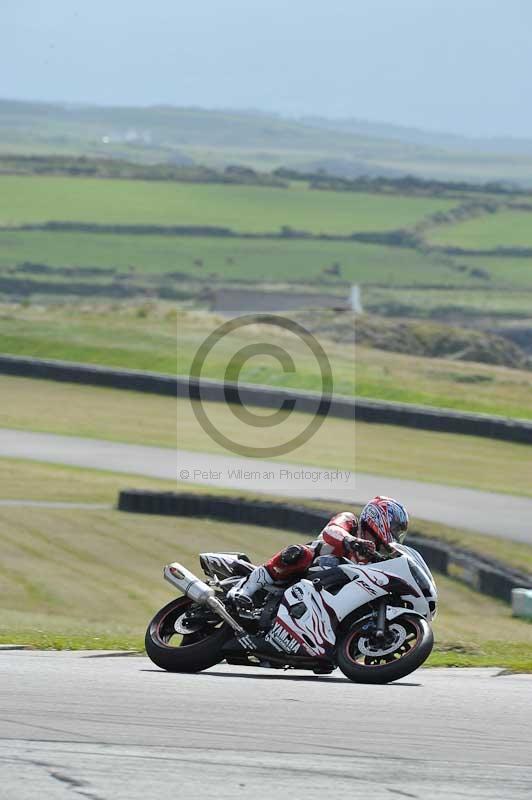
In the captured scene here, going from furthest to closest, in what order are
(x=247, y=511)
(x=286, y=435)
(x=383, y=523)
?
1. (x=286, y=435)
2. (x=247, y=511)
3. (x=383, y=523)

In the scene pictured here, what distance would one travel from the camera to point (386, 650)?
9766mm

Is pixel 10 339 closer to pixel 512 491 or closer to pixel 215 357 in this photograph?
pixel 215 357

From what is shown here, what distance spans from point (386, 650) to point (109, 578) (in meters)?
11.8

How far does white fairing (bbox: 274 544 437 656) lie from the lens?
32.2 feet

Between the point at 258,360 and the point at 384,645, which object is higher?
the point at 384,645

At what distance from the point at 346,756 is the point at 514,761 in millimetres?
830

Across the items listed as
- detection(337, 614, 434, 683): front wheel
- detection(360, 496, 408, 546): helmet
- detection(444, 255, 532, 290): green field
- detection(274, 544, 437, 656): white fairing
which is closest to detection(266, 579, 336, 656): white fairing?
detection(274, 544, 437, 656): white fairing

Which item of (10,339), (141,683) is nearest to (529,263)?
(10,339)

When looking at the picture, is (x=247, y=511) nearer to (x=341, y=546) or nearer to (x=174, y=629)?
(x=174, y=629)

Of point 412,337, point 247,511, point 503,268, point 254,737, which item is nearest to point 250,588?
point 254,737

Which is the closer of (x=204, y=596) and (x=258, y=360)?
(x=204, y=596)

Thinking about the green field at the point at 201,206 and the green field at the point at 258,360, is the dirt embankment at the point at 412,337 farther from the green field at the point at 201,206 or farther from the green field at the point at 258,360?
the green field at the point at 201,206

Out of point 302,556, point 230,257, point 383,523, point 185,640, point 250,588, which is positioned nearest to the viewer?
point 383,523

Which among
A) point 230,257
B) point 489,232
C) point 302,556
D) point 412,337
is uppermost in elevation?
point 302,556
